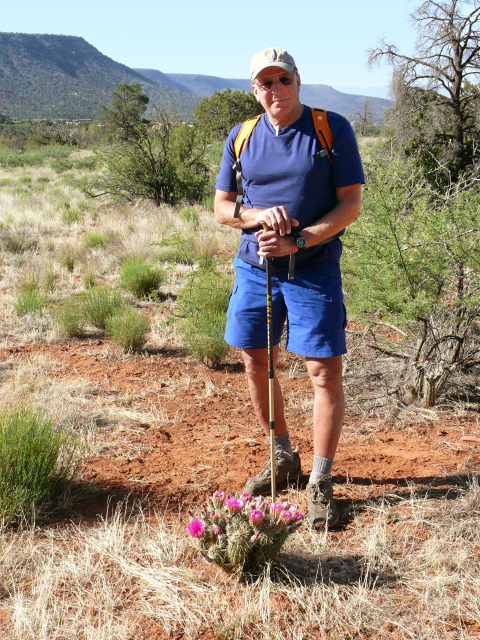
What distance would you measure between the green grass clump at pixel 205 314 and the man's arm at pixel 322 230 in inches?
103

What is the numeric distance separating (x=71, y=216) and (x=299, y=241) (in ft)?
35.0

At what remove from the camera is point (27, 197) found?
14922mm

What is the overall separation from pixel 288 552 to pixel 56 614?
96cm

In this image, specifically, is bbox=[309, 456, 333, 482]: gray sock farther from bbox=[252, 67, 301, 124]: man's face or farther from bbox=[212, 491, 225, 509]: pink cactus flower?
bbox=[252, 67, 301, 124]: man's face

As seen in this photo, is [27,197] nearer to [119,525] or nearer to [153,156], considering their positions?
[153,156]

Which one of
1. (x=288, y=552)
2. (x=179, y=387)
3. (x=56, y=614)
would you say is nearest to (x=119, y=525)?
(x=56, y=614)

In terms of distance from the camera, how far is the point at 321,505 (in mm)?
2660

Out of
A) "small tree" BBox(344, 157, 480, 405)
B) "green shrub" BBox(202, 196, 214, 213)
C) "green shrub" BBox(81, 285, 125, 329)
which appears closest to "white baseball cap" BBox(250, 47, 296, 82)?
"small tree" BBox(344, 157, 480, 405)

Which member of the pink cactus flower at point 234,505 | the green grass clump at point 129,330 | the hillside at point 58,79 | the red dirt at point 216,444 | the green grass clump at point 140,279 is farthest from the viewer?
A: the hillside at point 58,79

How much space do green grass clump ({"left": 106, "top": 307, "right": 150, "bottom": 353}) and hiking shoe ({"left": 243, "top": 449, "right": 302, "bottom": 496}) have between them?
2.64 m

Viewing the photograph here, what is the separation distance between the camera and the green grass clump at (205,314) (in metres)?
5.02

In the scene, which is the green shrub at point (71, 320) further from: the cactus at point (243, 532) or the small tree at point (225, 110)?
the small tree at point (225, 110)

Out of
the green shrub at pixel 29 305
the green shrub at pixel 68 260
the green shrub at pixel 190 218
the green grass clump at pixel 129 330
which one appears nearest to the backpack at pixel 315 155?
the green grass clump at pixel 129 330

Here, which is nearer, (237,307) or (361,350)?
(237,307)
